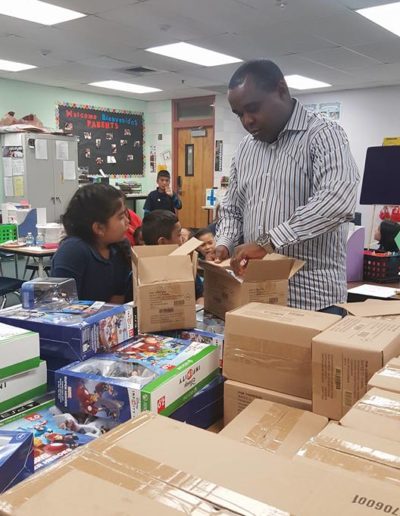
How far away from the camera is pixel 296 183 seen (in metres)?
1.87

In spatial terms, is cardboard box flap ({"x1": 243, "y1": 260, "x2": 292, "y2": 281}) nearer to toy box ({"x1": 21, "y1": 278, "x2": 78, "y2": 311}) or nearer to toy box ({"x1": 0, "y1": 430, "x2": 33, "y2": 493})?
toy box ({"x1": 21, "y1": 278, "x2": 78, "y2": 311})

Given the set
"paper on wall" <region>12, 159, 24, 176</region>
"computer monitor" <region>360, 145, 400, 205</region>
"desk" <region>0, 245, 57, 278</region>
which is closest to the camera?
"computer monitor" <region>360, 145, 400, 205</region>

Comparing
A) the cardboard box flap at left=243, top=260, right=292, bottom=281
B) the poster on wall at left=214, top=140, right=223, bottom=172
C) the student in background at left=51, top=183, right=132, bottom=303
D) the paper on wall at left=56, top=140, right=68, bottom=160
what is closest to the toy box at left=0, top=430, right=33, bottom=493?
the cardboard box flap at left=243, top=260, right=292, bottom=281

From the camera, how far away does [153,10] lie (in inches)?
176

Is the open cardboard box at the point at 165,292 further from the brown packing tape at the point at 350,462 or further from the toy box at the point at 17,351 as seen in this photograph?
the brown packing tape at the point at 350,462

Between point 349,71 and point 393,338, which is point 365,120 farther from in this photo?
point 393,338

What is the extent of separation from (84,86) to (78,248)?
722 cm

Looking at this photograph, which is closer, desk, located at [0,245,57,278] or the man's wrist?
the man's wrist

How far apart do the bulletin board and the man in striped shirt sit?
7389 millimetres

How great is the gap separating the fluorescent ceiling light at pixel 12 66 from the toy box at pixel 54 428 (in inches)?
252

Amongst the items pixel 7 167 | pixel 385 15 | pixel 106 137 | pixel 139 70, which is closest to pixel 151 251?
pixel 385 15

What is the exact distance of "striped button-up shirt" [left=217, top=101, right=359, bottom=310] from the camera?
1.66 metres

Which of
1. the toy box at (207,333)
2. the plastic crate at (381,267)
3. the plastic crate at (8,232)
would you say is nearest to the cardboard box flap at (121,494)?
the toy box at (207,333)

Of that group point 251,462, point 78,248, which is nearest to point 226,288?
point 78,248
